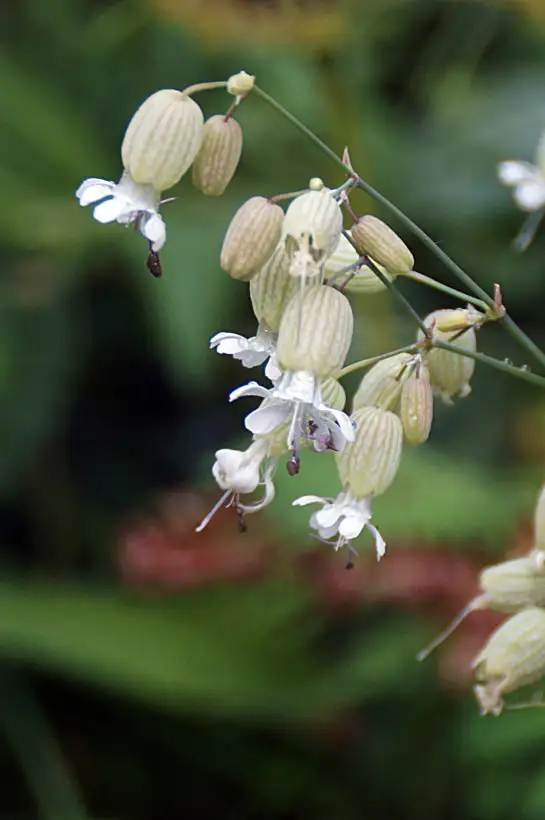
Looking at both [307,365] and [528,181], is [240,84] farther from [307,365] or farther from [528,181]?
[528,181]

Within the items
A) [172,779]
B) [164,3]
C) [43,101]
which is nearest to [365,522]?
[172,779]

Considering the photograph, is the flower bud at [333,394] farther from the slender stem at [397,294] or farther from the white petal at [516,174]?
the white petal at [516,174]

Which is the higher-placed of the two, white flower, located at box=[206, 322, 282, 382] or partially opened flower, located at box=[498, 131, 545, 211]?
partially opened flower, located at box=[498, 131, 545, 211]

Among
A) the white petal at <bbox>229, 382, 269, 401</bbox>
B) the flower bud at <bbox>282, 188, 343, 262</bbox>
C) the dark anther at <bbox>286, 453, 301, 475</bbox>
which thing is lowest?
the dark anther at <bbox>286, 453, 301, 475</bbox>

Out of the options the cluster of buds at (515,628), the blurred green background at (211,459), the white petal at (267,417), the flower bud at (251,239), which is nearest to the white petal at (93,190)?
the flower bud at (251,239)

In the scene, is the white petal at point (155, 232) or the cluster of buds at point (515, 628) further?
the cluster of buds at point (515, 628)

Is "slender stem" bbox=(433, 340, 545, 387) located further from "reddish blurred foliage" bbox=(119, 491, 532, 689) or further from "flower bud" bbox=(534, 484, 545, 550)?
"reddish blurred foliage" bbox=(119, 491, 532, 689)

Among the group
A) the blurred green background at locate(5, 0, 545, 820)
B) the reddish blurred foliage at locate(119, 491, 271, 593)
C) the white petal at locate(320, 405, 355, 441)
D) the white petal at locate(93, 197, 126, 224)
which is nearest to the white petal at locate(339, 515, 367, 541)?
the white petal at locate(320, 405, 355, 441)
